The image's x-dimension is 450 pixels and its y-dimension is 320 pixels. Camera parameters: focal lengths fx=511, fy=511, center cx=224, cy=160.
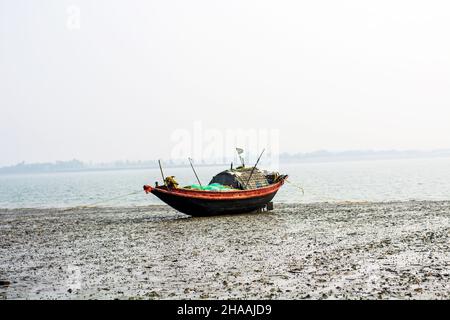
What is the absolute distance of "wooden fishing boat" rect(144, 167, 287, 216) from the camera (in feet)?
102

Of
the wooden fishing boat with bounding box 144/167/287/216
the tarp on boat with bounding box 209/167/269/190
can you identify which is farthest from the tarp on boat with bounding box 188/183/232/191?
the tarp on boat with bounding box 209/167/269/190

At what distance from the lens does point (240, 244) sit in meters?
20.6

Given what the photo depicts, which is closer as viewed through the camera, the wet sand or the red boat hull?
the wet sand

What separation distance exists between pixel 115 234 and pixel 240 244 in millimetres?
8267

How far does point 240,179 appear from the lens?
3619 cm

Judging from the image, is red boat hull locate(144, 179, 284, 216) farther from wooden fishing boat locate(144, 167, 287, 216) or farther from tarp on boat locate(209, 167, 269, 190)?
tarp on boat locate(209, 167, 269, 190)

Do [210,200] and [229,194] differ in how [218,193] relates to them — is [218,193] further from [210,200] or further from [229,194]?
[229,194]

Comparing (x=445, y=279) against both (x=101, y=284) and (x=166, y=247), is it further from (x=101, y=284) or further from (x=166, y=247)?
(x=166, y=247)

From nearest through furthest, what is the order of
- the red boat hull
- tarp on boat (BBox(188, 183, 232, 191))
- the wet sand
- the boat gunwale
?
the wet sand → the boat gunwale → the red boat hull → tarp on boat (BBox(188, 183, 232, 191))

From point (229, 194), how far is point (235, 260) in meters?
16.4

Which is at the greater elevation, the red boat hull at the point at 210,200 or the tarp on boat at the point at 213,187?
the tarp on boat at the point at 213,187

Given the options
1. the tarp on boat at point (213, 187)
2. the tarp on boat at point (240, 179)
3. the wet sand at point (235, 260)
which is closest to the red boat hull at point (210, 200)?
the tarp on boat at point (213, 187)

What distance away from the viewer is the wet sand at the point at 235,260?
41.9 feet

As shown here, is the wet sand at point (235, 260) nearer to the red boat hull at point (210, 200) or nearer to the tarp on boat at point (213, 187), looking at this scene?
the red boat hull at point (210, 200)
